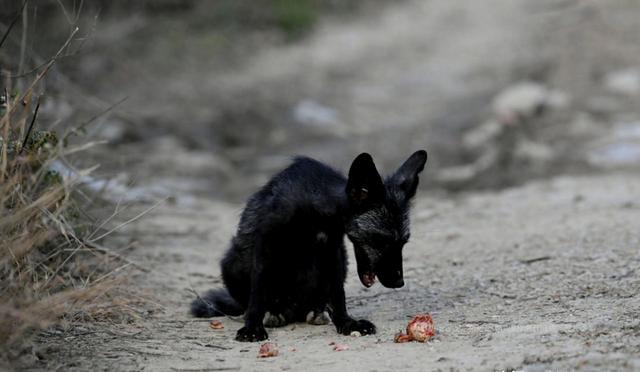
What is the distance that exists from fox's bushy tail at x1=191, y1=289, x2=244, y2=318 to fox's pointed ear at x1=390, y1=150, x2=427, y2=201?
4.85ft

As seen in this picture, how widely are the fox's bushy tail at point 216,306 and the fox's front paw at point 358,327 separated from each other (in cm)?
101

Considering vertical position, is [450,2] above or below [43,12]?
above

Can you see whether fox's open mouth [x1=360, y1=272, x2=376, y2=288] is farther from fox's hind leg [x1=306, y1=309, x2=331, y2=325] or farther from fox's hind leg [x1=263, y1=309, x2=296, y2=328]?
fox's hind leg [x1=263, y1=309, x2=296, y2=328]

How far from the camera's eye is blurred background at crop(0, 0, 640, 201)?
12016mm

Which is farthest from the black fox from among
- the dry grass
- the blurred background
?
the blurred background

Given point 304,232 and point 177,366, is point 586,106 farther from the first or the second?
point 177,366

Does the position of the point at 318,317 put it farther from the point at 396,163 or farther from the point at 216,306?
the point at 396,163

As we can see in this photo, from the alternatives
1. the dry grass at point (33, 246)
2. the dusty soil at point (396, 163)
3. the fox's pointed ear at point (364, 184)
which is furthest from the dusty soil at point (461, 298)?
the fox's pointed ear at point (364, 184)

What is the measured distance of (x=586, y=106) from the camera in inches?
533

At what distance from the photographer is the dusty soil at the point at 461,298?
4.68 m

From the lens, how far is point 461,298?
6.29 meters

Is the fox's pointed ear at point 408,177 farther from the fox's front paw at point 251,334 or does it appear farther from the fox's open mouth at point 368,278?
the fox's front paw at point 251,334

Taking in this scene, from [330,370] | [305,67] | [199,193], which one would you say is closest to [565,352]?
[330,370]

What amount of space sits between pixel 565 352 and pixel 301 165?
2210mm
